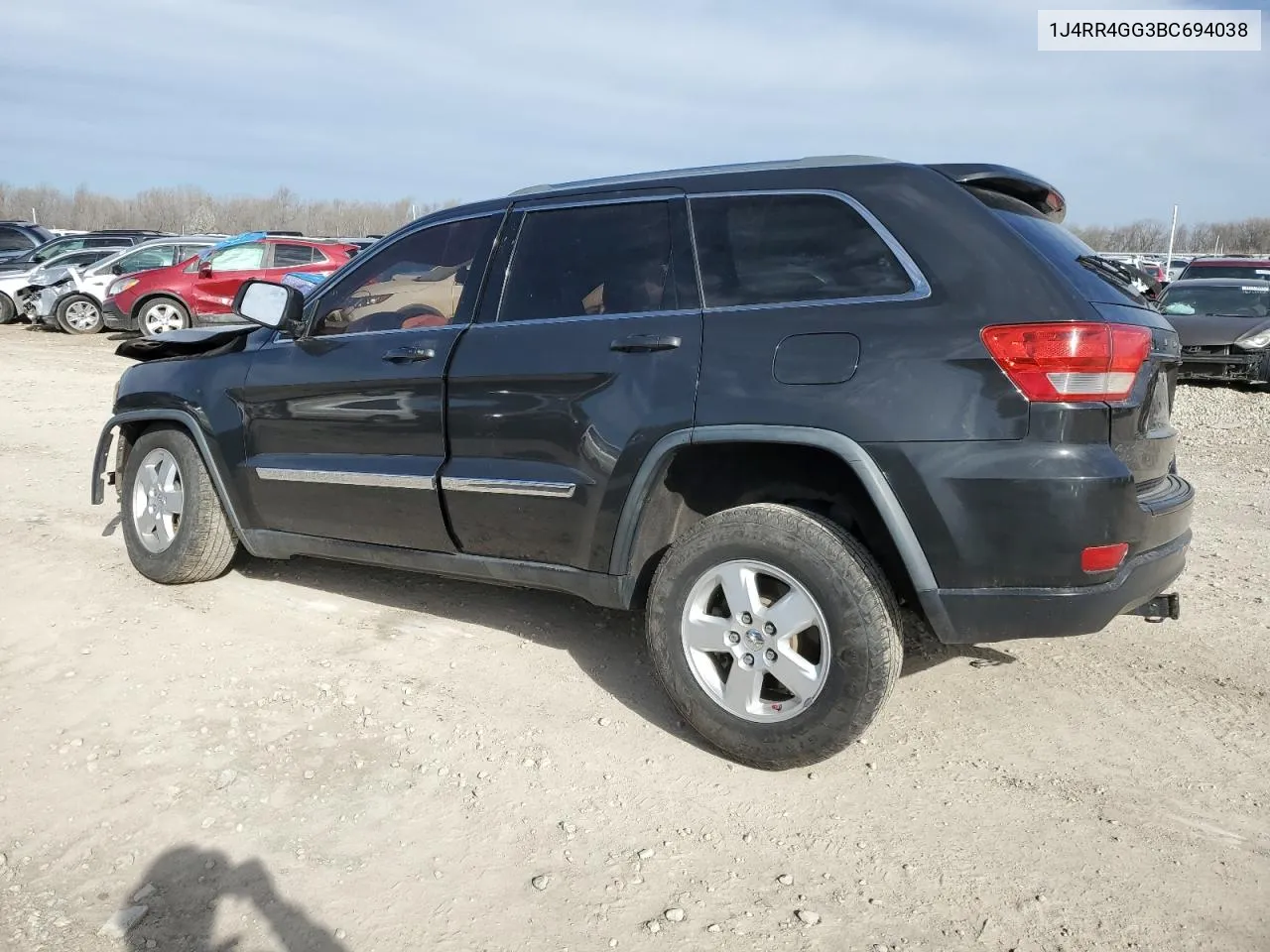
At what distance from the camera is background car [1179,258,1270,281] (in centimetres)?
1477

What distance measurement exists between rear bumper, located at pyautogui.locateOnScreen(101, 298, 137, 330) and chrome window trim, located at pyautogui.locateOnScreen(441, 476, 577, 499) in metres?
14.3

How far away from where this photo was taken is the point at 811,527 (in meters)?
3.12

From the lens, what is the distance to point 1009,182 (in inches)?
131

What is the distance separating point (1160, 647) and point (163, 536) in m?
4.46

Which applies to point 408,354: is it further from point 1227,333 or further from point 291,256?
point 291,256

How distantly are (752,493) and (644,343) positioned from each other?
641mm

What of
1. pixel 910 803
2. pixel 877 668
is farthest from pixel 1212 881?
pixel 877 668

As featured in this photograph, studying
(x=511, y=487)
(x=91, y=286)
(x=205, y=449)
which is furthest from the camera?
(x=91, y=286)

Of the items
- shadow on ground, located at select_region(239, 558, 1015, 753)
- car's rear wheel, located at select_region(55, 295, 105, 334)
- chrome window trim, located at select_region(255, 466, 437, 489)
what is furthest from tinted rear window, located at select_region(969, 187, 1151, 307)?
car's rear wheel, located at select_region(55, 295, 105, 334)

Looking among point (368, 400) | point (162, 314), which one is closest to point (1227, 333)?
point (368, 400)

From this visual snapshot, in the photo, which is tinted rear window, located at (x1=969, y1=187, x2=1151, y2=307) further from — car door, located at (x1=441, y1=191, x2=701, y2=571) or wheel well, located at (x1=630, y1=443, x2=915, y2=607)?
car door, located at (x1=441, y1=191, x2=701, y2=571)

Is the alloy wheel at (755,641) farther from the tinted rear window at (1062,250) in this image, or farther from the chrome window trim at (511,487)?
the tinted rear window at (1062,250)

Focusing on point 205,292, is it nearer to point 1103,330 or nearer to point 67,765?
point 67,765

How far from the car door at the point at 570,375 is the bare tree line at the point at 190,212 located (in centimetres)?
6696
